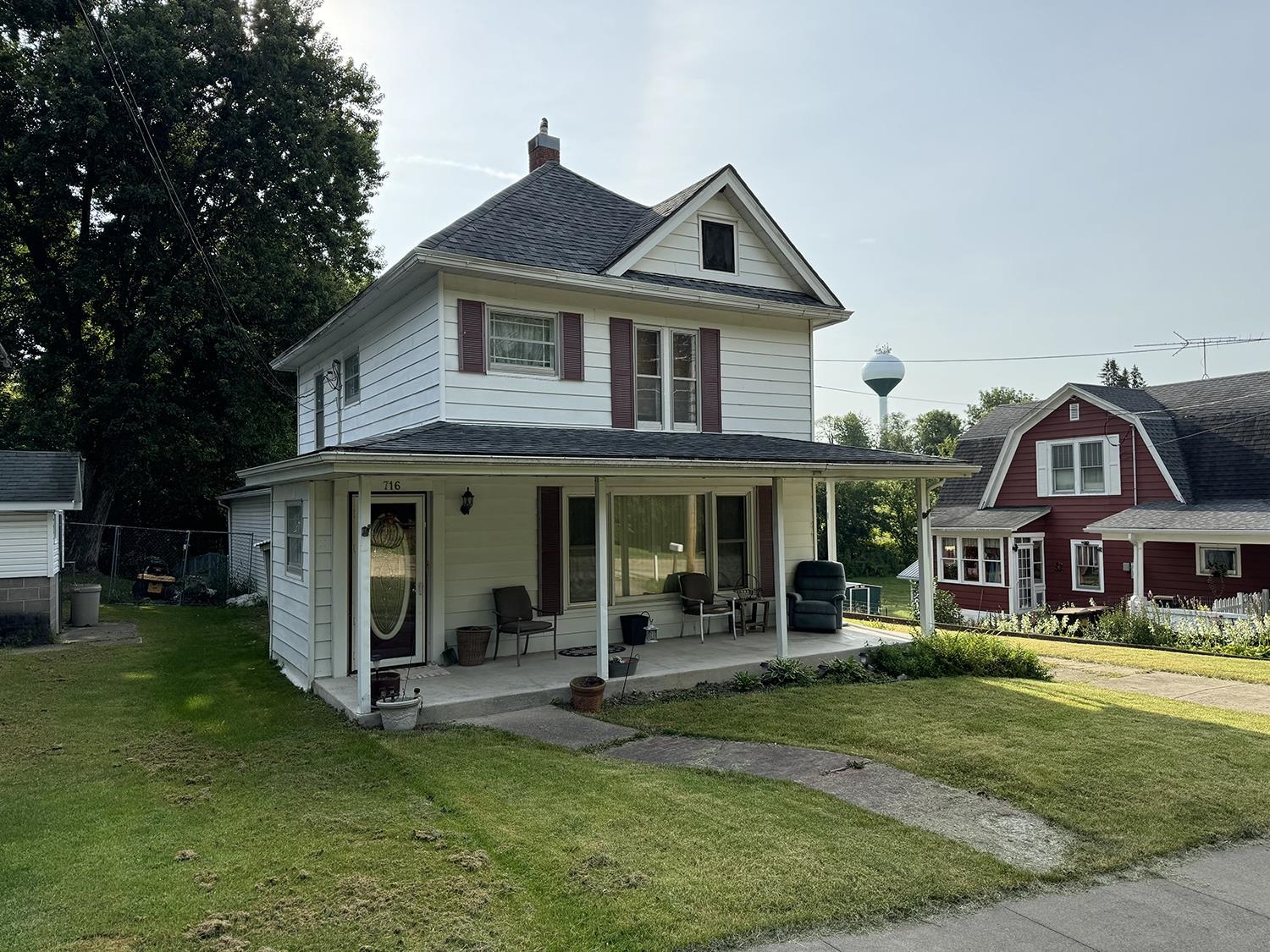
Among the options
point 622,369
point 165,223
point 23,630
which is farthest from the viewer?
point 165,223

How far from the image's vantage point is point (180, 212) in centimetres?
1991

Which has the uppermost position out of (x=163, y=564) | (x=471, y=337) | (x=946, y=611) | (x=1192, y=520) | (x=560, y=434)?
(x=471, y=337)

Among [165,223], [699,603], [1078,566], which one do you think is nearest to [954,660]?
[699,603]

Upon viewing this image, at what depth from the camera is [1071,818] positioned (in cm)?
537

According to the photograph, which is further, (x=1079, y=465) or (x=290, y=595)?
(x=1079, y=465)

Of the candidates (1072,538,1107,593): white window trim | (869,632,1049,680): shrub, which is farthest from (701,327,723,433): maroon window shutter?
(1072,538,1107,593): white window trim

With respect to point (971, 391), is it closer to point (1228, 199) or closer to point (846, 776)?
point (1228, 199)

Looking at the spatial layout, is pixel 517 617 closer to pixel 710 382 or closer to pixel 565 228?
pixel 710 382

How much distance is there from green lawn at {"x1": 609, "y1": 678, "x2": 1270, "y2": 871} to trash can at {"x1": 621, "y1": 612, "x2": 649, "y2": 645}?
2.16m

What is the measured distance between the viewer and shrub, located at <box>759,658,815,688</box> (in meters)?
9.83

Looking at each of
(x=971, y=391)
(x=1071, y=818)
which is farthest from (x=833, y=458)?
(x=971, y=391)

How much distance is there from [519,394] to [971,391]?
5752 cm

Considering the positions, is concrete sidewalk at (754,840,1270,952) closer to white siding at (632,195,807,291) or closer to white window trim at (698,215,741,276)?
white siding at (632,195,807,291)

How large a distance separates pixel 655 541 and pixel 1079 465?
50.5 feet
